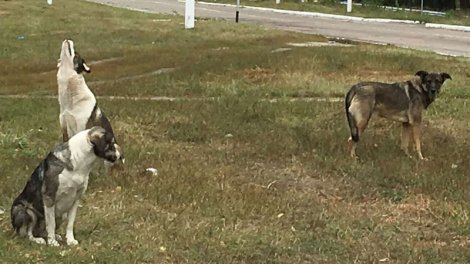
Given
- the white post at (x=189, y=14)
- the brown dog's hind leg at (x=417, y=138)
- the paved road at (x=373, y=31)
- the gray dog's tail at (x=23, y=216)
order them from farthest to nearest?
1. the white post at (x=189, y=14)
2. the paved road at (x=373, y=31)
3. the brown dog's hind leg at (x=417, y=138)
4. the gray dog's tail at (x=23, y=216)

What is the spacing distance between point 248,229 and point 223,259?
0.82 m

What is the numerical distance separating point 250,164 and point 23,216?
378 centimetres

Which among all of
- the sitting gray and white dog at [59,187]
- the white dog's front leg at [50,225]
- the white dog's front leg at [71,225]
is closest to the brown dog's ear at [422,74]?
the sitting gray and white dog at [59,187]

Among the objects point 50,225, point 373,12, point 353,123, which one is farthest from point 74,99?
point 373,12

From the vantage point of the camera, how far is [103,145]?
6453 millimetres

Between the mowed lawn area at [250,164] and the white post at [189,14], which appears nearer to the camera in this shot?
the mowed lawn area at [250,164]

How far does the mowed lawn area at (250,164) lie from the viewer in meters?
6.95

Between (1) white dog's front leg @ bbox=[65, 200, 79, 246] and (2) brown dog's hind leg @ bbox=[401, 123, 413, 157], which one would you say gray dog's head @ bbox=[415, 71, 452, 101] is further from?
(1) white dog's front leg @ bbox=[65, 200, 79, 246]

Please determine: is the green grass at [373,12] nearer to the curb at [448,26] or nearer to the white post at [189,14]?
the curb at [448,26]

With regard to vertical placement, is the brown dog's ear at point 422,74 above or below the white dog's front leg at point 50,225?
above

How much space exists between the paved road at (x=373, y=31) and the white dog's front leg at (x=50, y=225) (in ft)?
55.7

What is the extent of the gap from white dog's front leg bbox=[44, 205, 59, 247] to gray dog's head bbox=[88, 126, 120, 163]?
0.59 m

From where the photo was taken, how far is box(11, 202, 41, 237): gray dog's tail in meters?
6.77

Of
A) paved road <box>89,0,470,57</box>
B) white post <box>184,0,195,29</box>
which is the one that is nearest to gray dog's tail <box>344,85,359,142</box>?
paved road <box>89,0,470,57</box>
